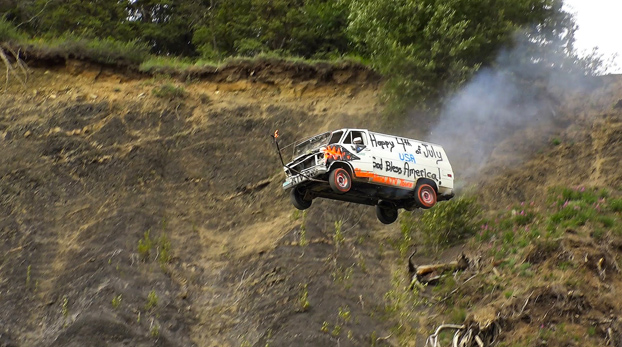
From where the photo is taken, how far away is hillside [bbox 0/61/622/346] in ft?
79.8

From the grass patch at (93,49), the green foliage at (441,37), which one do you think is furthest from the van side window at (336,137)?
the grass patch at (93,49)

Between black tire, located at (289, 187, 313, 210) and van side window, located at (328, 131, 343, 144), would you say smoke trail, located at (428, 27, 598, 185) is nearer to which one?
van side window, located at (328, 131, 343, 144)

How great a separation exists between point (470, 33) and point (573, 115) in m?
4.13

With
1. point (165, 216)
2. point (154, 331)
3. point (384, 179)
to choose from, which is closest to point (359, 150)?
point (384, 179)

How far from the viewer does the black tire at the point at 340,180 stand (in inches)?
867

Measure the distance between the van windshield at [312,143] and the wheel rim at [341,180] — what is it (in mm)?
1253

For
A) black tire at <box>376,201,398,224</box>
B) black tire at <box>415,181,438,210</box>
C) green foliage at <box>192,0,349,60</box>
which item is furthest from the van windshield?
green foliage at <box>192,0,349,60</box>

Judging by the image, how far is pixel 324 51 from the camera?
3728cm

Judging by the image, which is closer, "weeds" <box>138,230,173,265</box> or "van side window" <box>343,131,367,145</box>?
"van side window" <box>343,131,367,145</box>

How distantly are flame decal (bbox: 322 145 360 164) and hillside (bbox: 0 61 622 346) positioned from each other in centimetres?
433

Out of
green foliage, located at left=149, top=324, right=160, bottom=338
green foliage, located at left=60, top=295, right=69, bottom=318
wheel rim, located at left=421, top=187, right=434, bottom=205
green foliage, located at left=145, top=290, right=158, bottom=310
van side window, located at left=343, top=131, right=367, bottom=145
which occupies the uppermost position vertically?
van side window, located at left=343, top=131, right=367, bottom=145

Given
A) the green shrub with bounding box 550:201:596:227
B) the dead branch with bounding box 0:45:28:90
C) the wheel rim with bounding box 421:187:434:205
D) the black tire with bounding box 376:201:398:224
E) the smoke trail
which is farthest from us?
the dead branch with bounding box 0:45:28:90

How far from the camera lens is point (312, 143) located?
2406 cm

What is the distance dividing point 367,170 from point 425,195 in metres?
1.59
